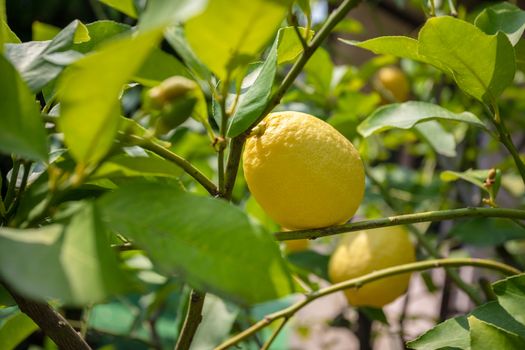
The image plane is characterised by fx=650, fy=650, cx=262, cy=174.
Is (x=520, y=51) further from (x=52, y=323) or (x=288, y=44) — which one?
(x=52, y=323)

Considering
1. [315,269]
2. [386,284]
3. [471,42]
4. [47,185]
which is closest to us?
[47,185]

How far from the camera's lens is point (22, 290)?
26 cm

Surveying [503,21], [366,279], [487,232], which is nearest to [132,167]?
[366,279]

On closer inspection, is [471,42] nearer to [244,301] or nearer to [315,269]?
[244,301]

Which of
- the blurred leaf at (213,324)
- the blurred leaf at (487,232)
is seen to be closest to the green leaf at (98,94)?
the blurred leaf at (213,324)

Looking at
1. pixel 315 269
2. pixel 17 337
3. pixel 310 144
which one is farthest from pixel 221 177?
pixel 315 269

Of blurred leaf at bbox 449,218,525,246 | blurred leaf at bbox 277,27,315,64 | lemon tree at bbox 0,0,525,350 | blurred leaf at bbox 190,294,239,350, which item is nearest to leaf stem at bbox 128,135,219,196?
lemon tree at bbox 0,0,525,350

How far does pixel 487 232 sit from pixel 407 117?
0.50 metres

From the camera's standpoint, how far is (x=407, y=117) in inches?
24.2

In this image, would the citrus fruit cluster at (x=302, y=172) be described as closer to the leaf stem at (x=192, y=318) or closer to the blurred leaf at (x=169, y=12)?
the leaf stem at (x=192, y=318)

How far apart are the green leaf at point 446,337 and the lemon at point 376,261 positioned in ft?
0.68

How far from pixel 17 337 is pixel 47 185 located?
0.90 feet

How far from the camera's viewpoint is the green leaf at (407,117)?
0.60 metres

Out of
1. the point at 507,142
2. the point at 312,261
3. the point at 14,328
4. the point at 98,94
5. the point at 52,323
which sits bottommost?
the point at 312,261
